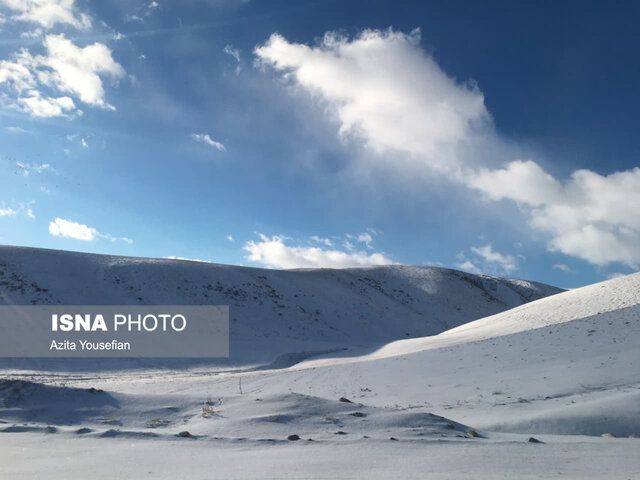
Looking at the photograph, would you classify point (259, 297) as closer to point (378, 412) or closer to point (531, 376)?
point (531, 376)

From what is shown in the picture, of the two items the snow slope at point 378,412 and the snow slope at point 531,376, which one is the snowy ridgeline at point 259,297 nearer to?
the snow slope at point 378,412

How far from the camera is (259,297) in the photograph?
38438mm

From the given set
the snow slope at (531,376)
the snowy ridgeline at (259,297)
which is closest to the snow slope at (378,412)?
the snow slope at (531,376)

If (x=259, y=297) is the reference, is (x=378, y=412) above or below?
below

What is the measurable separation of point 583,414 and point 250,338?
24671 millimetres

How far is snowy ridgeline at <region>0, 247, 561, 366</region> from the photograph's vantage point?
1216 inches

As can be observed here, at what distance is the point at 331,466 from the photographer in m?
4.75

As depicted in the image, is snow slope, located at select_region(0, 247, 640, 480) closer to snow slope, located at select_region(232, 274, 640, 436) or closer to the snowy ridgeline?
snow slope, located at select_region(232, 274, 640, 436)

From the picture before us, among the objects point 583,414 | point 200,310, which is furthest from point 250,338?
point 583,414

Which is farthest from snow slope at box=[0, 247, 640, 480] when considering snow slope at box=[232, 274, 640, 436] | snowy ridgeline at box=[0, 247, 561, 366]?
snowy ridgeline at box=[0, 247, 561, 366]

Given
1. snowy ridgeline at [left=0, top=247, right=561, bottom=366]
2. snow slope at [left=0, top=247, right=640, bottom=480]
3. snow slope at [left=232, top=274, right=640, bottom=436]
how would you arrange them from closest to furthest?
1. snow slope at [left=0, top=247, right=640, bottom=480]
2. snow slope at [left=232, top=274, right=640, bottom=436]
3. snowy ridgeline at [left=0, top=247, right=561, bottom=366]

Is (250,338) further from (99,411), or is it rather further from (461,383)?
(99,411)

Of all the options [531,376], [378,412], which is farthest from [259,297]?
[378,412]

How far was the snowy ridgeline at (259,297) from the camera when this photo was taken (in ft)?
101
